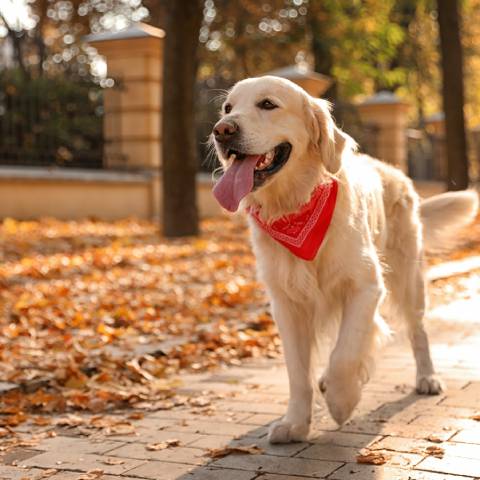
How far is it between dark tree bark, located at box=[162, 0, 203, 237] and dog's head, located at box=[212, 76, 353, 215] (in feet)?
26.3

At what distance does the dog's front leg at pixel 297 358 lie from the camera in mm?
4016

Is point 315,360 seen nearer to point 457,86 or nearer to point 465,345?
point 465,345

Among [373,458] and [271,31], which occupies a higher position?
[271,31]

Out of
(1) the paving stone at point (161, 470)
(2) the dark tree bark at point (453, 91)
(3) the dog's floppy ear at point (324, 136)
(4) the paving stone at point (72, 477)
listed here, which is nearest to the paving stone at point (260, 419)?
(1) the paving stone at point (161, 470)

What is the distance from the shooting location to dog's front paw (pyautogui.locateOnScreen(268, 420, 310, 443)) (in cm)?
391

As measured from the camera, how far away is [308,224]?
4090 millimetres

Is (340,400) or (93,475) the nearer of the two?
(93,475)

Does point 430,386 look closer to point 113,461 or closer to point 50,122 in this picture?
point 113,461

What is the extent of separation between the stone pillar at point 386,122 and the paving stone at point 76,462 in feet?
67.3

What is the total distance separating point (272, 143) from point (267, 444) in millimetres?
1334

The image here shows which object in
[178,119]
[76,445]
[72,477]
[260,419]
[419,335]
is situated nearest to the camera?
[72,477]

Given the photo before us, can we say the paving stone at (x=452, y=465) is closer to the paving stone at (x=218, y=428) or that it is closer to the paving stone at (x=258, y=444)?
the paving stone at (x=258, y=444)

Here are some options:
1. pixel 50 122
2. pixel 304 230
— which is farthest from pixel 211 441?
pixel 50 122

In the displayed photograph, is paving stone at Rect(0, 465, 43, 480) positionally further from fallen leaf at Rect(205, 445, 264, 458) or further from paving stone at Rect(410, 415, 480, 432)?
paving stone at Rect(410, 415, 480, 432)
